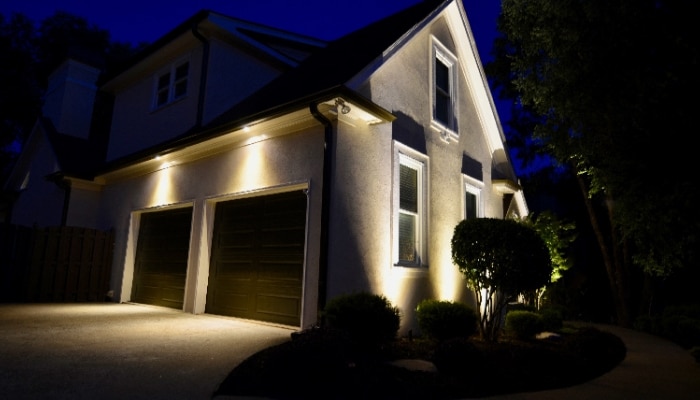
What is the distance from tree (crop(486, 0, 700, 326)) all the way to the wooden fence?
423 inches

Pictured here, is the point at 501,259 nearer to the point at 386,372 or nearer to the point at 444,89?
the point at 386,372

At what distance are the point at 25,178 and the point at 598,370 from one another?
1895 centimetres

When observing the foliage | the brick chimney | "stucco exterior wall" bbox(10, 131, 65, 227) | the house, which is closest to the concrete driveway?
the house

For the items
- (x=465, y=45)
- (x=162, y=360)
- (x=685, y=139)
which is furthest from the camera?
(x=465, y=45)

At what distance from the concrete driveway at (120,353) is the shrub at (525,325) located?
421cm

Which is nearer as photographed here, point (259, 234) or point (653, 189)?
point (653, 189)

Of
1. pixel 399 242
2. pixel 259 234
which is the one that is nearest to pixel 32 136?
pixel 259 234

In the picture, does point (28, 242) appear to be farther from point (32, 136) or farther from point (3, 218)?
point (3, 218)

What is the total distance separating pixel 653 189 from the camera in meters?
5.66

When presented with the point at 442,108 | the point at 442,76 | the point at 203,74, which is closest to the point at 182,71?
the point at 203,74

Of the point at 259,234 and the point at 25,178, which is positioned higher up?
the point at 25,178

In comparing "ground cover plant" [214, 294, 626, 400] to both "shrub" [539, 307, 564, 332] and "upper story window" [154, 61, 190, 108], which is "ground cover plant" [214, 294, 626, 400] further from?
"upper story window" [154, 61, 190, 108]

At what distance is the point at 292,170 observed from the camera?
6.96 meters

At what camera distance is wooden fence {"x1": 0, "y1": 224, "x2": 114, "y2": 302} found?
9547mm
